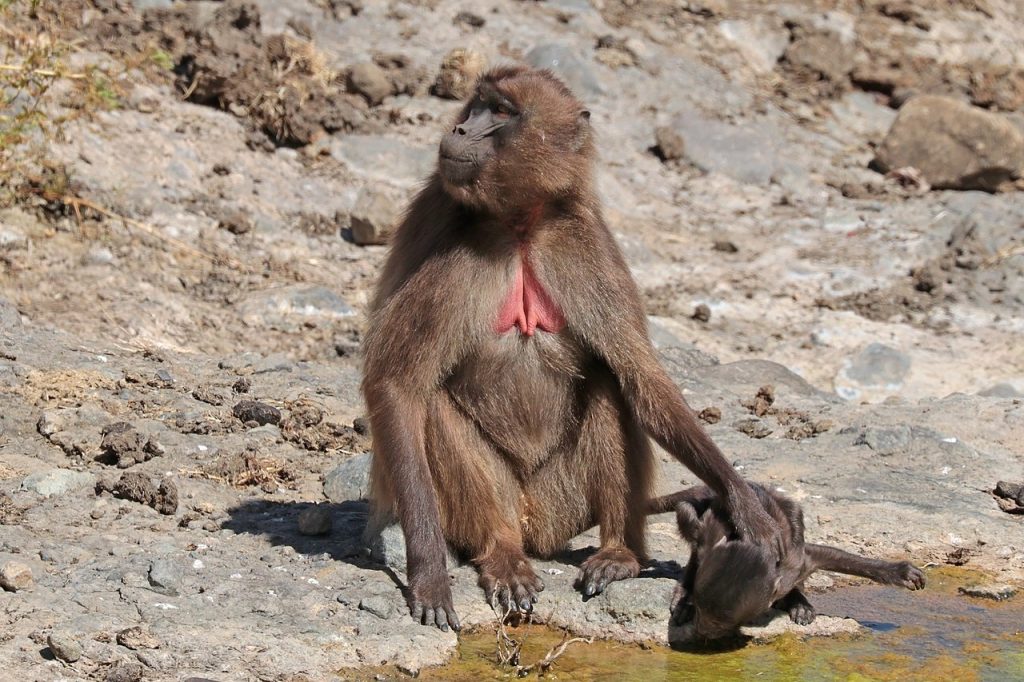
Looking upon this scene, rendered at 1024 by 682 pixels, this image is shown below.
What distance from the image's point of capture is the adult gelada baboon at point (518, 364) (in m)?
5.56

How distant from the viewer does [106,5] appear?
11.7m

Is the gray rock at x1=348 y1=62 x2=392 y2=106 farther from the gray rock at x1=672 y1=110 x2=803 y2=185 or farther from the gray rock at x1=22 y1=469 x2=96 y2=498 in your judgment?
the gray rock at x1=22 y1=469 x2=96 y2=498

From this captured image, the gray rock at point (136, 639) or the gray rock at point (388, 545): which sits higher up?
the gray rock at point (136, 639)

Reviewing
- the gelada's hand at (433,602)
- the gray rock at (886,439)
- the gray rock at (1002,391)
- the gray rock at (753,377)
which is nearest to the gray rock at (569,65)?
the gray rock at (753,377)

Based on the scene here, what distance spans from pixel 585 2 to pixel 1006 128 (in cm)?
437

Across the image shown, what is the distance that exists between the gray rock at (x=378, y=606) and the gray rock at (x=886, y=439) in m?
3.53

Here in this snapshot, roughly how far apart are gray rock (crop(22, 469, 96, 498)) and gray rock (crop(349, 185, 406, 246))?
175 inches

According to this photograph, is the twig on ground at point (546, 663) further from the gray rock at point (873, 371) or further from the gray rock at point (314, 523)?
the gray rock at point (873, 371)

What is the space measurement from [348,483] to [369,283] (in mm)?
3465

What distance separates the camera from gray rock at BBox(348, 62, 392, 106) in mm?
11977

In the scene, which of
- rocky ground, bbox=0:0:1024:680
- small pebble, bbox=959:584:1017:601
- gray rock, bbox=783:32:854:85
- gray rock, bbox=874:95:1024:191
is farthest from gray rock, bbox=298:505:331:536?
gray rock, bbox=783:32:854:85

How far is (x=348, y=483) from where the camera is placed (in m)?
6.76

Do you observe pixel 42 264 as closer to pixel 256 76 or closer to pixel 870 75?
pixel 256 76

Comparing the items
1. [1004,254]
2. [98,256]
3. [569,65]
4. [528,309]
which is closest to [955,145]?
[1004,254]
